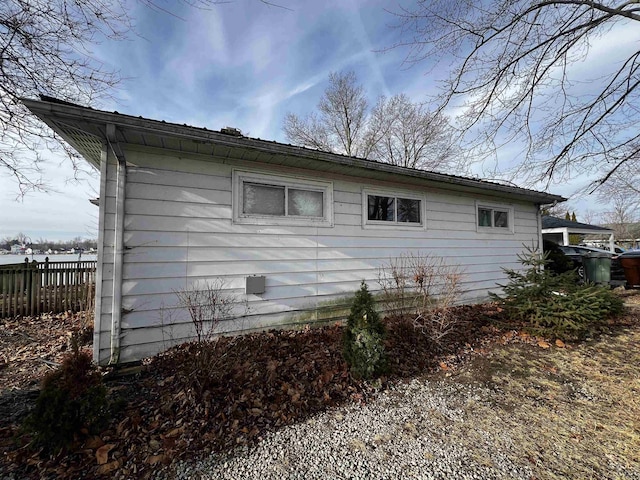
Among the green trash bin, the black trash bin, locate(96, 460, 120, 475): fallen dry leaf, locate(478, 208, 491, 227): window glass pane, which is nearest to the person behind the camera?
locate(96, 460, 120, 475): fallen dry leaf

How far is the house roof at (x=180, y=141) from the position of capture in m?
2.88

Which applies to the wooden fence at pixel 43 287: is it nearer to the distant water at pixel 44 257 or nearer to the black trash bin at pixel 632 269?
the distant water at pixel 44 257

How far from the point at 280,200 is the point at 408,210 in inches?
116

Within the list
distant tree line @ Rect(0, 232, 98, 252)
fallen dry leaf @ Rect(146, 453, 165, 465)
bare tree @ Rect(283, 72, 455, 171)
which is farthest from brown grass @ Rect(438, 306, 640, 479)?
bare tree @ Rect(283, 72, 455, 171)

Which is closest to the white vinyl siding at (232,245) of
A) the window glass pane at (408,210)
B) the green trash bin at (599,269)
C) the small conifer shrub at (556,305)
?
the window glass pane at (408,210)

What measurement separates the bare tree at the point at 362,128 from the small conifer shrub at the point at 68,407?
18.7m

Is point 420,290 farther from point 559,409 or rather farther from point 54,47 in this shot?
point 54,47

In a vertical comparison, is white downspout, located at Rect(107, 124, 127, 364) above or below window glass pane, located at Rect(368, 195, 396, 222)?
below

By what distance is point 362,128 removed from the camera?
19.4 meters

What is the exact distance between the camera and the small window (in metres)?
7.13

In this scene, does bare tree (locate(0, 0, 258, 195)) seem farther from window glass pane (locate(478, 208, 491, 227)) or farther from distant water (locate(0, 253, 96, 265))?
window glass pane (locate(478, 208, 491, 227))

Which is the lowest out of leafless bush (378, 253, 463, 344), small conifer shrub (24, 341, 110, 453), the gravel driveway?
the gravel driveway

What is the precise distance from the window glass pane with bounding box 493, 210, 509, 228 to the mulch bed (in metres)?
3.76

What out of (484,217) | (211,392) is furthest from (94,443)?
(484,217)
